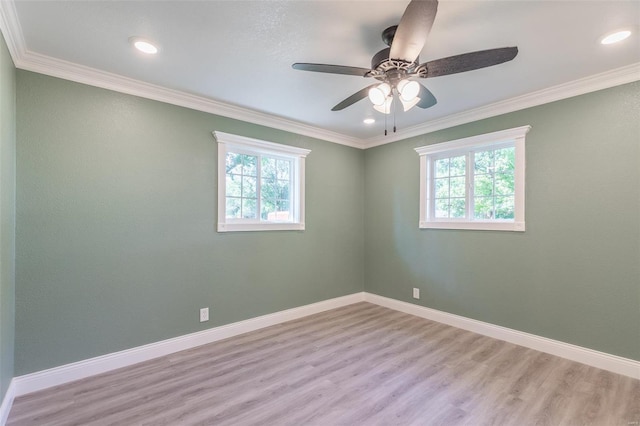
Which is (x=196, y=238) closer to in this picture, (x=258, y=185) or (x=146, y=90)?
(x=258, y=185)

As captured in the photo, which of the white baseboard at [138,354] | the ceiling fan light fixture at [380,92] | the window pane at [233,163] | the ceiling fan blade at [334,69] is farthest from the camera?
the window pane at [233,163]

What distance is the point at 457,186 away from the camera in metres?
3.81

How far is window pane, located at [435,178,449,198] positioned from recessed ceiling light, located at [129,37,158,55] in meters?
3.43

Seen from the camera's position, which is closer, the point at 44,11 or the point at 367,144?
the point at 44,11

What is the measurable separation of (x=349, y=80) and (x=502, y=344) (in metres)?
3.12

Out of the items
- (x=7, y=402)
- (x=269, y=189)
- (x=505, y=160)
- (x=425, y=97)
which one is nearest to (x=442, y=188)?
(x=505, y=160)

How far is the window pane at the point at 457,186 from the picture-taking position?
3760mm

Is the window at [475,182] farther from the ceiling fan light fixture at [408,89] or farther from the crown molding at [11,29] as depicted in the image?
the crown molding at [11,29]

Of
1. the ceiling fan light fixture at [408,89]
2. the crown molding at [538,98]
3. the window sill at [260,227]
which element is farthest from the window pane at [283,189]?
the ceiling fan light fixture at [408,89]

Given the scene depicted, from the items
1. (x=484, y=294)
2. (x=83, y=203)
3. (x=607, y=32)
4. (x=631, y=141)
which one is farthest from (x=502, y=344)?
(x=83, y=203)

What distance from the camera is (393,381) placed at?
2461 mm

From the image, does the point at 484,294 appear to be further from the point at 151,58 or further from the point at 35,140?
the point at 35,140

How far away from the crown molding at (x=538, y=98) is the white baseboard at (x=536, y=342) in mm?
2377

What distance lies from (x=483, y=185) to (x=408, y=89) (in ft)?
7.26
